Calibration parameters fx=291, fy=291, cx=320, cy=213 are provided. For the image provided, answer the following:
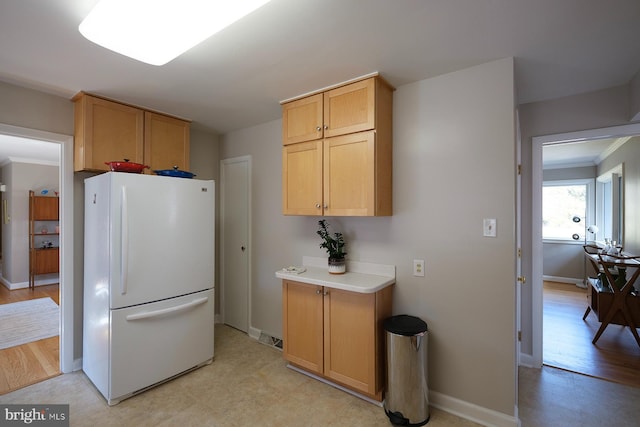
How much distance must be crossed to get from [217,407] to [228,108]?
2.58 m

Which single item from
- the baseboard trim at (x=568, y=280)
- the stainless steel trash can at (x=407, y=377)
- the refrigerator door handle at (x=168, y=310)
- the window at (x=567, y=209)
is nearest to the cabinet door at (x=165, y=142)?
the refrigerator door handle at (x=168, y=310)

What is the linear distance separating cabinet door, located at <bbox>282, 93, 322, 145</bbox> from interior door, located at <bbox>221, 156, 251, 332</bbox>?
3.31 feet

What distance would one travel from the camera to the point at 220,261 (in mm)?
3799

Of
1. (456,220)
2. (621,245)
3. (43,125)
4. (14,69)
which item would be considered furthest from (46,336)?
(621,245)

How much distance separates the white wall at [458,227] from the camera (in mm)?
1952

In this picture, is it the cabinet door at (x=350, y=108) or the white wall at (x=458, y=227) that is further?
the cabinet door at (x=350, y=108)

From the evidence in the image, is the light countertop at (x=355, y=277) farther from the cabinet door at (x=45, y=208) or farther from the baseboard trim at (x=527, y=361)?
the cabinet door at (x=45, y=208)

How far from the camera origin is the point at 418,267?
2273mm

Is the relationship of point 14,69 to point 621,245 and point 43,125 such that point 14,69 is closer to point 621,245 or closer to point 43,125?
point 43,125

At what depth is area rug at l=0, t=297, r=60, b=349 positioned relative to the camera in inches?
131

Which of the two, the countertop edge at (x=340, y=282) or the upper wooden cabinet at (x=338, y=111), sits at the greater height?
the upper wooden cabinet at (x=338, y=111)

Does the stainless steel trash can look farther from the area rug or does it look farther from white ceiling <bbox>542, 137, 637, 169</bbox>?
the area rug

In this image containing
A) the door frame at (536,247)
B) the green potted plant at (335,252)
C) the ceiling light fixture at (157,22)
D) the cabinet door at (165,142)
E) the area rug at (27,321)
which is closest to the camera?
the ceiling light fixture at (157,22)

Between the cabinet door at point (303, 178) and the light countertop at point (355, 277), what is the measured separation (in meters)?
0.55
